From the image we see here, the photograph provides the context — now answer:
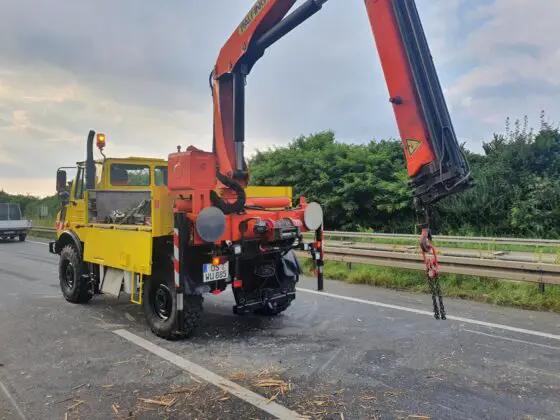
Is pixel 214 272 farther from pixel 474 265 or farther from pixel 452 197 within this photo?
pixel 452 197

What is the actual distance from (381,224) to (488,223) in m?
3.34

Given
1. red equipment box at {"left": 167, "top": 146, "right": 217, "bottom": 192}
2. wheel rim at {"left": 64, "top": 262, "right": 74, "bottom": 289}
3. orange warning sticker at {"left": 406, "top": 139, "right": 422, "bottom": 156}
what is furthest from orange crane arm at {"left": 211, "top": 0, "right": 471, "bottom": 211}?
wheel rim at {"left": 64, "top": 262, "right": 74, "bottom": 289}

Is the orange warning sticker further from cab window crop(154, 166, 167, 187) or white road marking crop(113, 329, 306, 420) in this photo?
cab window crop(154, 166, 167, 187)

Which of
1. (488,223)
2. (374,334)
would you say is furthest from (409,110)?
(488,223)

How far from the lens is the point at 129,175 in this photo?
26.1 ft

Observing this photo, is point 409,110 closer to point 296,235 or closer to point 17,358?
point 296,235

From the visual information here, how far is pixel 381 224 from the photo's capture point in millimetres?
15500

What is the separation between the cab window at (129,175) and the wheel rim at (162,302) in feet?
9.52

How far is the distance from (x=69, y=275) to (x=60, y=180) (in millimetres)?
1661

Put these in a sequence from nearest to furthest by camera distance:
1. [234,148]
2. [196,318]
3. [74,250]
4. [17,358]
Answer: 1. [17,358]
2. [196,318]
3. [234,148]
4. [74,250]

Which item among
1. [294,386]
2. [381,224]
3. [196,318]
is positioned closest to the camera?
[294,386]

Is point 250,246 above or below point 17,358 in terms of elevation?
above

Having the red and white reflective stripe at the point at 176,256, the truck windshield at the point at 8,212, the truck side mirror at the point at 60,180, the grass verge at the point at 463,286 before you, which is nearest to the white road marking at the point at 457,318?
the grass verge at the point at 463,286

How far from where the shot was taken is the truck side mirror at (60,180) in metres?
7.87
